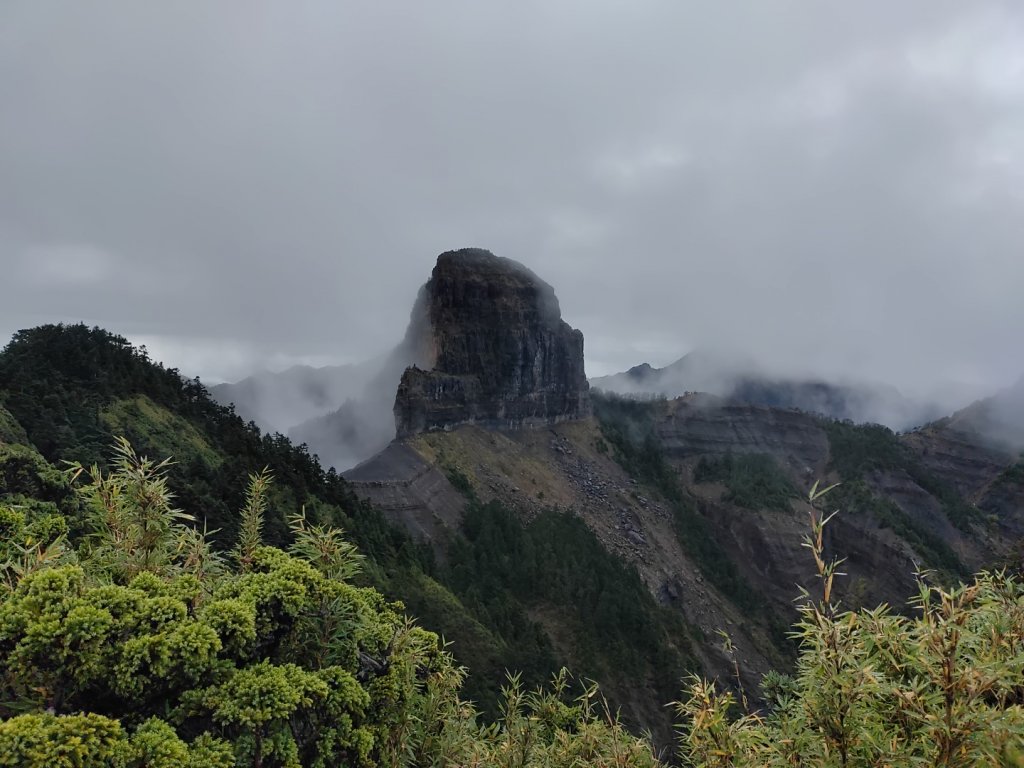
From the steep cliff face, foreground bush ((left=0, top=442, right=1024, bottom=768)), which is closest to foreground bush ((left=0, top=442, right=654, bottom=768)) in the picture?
foreground bush ((left=0, top=442, right=1024, bottom=768))

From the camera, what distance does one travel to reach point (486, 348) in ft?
415

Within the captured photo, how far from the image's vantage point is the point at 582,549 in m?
A: 93.6

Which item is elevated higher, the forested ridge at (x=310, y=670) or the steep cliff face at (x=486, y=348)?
the steep cliff face at (x=486, y=348)

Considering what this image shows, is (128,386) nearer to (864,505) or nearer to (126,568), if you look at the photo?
(126,568)

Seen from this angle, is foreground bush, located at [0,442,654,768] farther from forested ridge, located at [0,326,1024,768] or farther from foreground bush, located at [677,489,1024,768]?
foreground bush, located at [677,489,1024,768]

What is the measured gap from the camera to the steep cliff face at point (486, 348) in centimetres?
11444

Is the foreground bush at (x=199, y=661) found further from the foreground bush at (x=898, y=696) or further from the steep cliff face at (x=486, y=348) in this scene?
the steep cliff face at (x=486, y=348)

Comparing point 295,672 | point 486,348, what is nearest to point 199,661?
point 295,672

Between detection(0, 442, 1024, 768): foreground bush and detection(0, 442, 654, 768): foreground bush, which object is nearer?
detection(0, 442, 1024, 768): foreground bush

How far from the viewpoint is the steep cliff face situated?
114 metres

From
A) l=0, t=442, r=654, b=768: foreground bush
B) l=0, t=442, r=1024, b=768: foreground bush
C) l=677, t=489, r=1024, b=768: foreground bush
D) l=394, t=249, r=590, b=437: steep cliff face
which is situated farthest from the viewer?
l=394, t=249, r=590, b=437: steep cliff face

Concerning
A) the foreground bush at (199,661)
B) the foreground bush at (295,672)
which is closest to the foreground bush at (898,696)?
the foreground bush at (295,672)

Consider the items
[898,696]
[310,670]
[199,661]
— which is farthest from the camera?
[310,670]

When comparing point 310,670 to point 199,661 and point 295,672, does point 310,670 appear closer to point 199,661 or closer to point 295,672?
point 295,672
